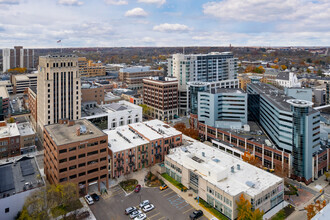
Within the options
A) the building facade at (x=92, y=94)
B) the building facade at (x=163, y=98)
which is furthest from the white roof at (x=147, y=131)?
the building facade at (x=163, y=98)

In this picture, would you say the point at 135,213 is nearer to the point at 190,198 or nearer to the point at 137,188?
the point at 137,188

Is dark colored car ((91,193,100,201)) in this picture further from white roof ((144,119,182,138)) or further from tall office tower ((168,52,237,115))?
tall office tower ((168,52,237,115))

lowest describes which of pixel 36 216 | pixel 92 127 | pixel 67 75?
pixel 36 216

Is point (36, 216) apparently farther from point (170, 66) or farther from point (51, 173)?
point (170, 66)

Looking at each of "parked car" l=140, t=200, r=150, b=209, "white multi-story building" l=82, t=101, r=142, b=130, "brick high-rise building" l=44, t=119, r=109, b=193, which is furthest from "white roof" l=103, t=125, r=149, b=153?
"parked car" l=140, t=200, r=150, b=209

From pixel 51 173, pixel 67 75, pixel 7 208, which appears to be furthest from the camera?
pixel 67 75

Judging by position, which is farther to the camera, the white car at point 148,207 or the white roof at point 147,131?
the white roof at point 147,131

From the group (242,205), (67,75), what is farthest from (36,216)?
(67,75)

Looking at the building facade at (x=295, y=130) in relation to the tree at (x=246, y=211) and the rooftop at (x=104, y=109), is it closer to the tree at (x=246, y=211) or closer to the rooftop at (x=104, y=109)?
the tree at (x=246, y=211)
